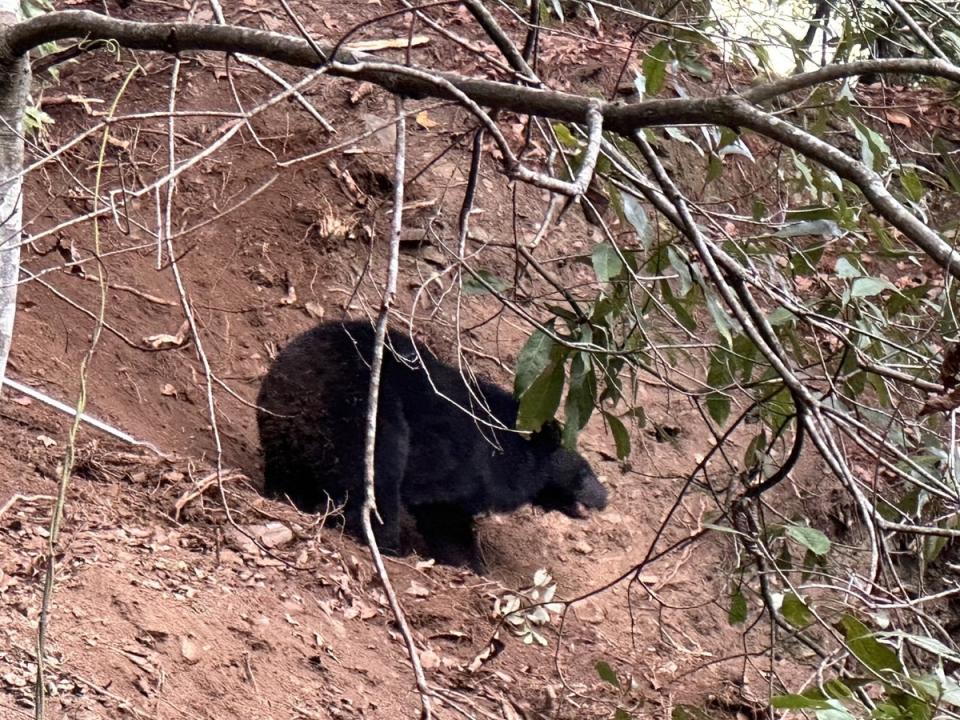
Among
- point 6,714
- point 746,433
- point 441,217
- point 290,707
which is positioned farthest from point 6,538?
point 746,433

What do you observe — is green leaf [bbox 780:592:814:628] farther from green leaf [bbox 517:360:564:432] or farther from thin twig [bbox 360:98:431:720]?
green leaf [bbox 517:360:564:432]

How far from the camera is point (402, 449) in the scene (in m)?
5.68

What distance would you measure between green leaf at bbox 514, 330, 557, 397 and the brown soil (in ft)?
1.17

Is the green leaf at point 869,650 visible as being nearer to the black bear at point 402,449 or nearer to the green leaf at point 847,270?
the green leaf at point 847,270

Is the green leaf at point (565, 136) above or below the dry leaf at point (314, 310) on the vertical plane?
above

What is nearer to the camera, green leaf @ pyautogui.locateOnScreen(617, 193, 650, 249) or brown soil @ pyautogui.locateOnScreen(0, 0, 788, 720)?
green leaf @ pyautogui.locateOnScreen(617, 193, 650, 249)

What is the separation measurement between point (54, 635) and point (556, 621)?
9.25 feet

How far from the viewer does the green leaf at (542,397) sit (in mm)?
3137

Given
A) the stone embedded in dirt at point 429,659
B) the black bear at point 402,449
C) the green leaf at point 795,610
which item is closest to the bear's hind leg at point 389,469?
the black bear at point 402,449

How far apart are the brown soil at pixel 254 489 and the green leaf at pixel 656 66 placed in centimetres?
82

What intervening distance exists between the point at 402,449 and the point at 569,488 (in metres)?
1.20

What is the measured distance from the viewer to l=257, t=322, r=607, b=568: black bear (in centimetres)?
519

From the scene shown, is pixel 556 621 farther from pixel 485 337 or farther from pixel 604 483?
pixel 485 337

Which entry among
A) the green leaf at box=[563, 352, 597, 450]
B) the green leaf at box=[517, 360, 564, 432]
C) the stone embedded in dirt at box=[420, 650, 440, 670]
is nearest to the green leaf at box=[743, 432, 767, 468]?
the green leaf at box=[563, 352, 597, 450]
